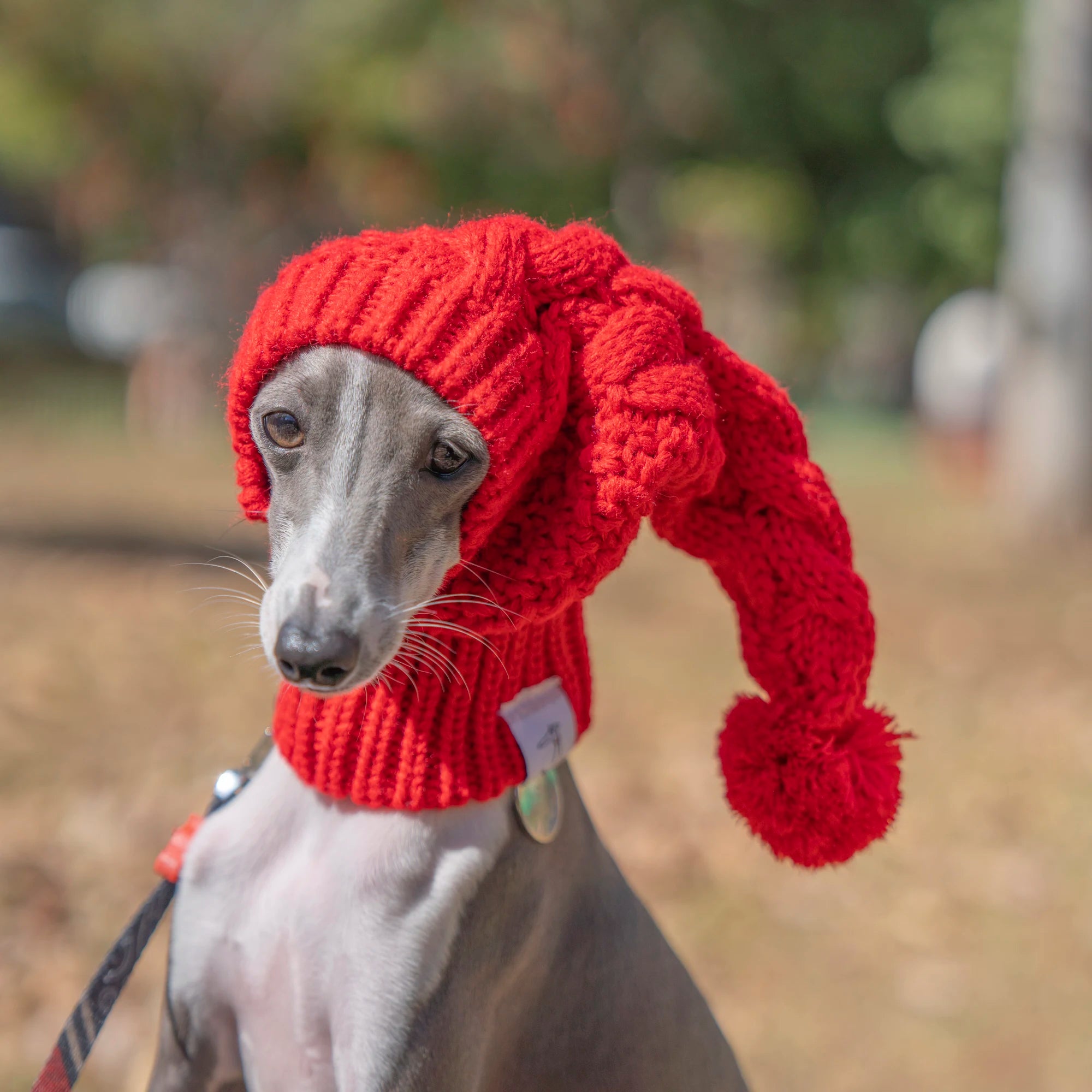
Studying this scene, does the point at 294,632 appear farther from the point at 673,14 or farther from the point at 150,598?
the point at 673,14

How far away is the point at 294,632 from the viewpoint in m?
1.21

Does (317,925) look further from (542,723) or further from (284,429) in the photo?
(284,429)

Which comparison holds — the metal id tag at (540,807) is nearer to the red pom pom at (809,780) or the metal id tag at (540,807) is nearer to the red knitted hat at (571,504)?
the red knitted hat at (571,504)

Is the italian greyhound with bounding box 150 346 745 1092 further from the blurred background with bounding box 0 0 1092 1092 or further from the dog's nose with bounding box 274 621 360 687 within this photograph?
the blurred background with bounding box 0 0 1092 1092

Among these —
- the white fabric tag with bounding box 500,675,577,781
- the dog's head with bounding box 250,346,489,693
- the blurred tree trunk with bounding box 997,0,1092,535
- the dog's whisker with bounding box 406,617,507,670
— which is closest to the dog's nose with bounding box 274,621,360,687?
the dog's head with bounding box 250,346,489,693

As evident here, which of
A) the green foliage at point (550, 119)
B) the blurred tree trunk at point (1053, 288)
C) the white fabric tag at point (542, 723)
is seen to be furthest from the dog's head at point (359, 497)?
the green foliage at point (550, 119)

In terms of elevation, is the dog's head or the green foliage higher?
the green foliage

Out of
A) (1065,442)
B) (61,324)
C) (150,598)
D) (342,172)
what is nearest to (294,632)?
(150,598)

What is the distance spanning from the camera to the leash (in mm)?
1579

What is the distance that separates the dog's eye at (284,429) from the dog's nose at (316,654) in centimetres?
23

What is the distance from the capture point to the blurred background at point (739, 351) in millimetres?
3369

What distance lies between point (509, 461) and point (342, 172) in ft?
52.7

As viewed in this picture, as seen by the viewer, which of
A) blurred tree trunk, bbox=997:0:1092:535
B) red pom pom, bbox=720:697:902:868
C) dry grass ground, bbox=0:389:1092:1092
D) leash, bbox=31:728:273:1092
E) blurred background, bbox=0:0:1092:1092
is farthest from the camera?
blurred tree trunk, bbox=997:0:1092:535

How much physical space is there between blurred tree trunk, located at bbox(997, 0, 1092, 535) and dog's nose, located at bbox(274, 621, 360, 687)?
24.4 feet
